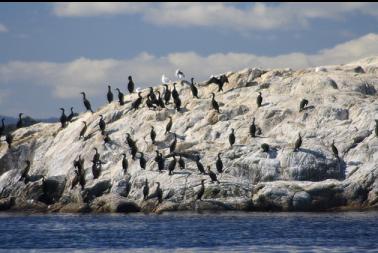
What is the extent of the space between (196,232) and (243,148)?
14940 millimetres

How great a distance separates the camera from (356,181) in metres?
57.0

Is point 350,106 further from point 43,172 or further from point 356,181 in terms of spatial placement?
point 43,172

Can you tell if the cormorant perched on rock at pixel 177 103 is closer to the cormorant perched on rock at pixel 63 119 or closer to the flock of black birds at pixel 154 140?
the flock of black birds at pixel 154 140

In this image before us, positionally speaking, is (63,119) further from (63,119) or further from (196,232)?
(196,232)

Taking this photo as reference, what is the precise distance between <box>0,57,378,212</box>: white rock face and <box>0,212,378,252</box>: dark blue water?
2.28 m

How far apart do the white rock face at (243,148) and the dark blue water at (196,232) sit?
228 cm

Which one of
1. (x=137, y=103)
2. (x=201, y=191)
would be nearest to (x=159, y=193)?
(x=201, y=191)

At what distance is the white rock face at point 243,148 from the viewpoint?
57.7 meters

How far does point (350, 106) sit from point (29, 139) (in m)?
22.3

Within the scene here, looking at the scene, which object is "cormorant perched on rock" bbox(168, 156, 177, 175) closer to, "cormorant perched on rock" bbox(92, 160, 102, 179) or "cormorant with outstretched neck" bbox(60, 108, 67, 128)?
"cormorant perched on rock" bbox(92, 160, 102, 179)

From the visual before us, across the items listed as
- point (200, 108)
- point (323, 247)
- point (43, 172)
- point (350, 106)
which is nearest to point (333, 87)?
point (350, 106)

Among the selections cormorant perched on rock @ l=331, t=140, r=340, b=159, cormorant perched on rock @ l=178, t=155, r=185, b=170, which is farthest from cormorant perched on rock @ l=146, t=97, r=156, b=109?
cormorant perched on rock @ l=331, t=140, r=340, b=159

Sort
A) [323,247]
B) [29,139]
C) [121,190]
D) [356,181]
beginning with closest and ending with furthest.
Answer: [323,247] → [356,181] → [121,190] → [29,139]

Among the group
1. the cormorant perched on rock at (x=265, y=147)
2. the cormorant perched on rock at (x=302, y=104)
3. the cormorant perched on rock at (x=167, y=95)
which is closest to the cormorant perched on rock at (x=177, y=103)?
the cormorant perched on rock at (x=167, y=95)
